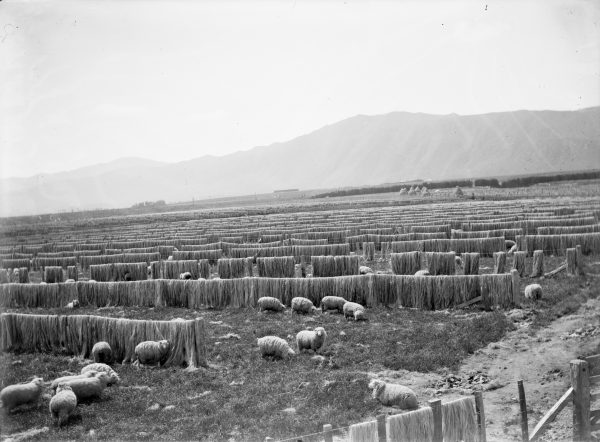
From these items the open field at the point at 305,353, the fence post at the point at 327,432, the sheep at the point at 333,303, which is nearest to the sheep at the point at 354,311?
the open field at the point at 305,353

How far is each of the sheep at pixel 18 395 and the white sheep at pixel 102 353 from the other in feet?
9.02

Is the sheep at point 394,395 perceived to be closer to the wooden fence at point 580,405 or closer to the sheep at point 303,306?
the wooden fence at point 580,405

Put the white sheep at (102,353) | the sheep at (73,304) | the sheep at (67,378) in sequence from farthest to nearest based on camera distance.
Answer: the sheep at (73,304) < the white sheep at (102,353) < the sheep at (67,378)

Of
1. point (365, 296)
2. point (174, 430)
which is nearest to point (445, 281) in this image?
point (365, 296)

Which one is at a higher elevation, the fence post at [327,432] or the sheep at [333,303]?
the fence post at [327,432]

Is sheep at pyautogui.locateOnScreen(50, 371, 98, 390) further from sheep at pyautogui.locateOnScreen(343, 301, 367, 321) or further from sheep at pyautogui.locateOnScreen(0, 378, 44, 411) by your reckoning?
sheep at pyautogui.locateOnScreen(343, 301, 367, 321)

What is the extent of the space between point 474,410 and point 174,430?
4.97 meters

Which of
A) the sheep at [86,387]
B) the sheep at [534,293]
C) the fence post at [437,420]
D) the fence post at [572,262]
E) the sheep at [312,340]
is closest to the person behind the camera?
the fence post at [437,420]

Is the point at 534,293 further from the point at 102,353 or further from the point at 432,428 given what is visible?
the point at 102,353

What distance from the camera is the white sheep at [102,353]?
45.8 feet

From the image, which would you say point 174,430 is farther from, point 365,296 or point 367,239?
point 367,239

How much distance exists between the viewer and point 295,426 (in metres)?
9.66

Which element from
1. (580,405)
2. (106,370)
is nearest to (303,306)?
(106,370)

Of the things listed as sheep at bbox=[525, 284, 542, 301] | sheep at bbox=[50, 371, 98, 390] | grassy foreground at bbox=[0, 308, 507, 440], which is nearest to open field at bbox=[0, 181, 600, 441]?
grassy foreground at bbox=[0, 308, 507, 440]
